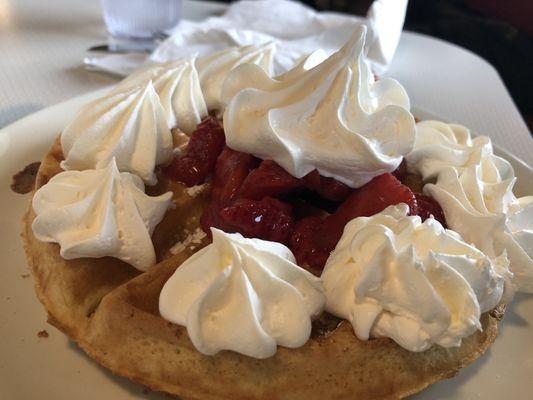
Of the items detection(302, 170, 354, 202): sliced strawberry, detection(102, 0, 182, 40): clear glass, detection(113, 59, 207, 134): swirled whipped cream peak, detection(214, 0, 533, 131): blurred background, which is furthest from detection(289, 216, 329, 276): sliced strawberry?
detection(214, 0, 533, 131): blurred background

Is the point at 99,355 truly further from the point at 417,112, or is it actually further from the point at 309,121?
the point at 417,112

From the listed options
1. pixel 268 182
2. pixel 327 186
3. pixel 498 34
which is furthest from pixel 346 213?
pixel 498 34

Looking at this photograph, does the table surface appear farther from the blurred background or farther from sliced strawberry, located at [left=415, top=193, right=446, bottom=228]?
the blurred background

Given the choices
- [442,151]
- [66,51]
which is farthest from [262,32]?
[442,151]

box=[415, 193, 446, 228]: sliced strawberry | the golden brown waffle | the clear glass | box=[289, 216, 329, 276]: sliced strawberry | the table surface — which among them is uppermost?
box=[415, 193, 446, 228]: sliced strawberry

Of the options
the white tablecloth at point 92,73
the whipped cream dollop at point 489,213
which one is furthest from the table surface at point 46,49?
Answer: the whipped cream dollop at point 489,213

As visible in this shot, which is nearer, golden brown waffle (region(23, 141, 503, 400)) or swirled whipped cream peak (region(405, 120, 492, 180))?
golden brown waffle (region(23, 141, 503, 400))

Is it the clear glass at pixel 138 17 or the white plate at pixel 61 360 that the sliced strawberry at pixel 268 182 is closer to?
the white plate at pixel 61 360

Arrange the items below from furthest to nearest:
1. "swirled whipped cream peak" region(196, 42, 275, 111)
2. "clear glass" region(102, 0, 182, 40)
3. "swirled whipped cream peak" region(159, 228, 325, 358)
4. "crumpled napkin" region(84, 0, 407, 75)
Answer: "clear glass" region(102, 0, 182, 40) → "crumpled napkin" region(84, 0, 407, 75) → "swirled whipped cream peak" region(196, 42, 275, 111) → "swirled whipped cream peak" region(159, 228, 325, 358)
